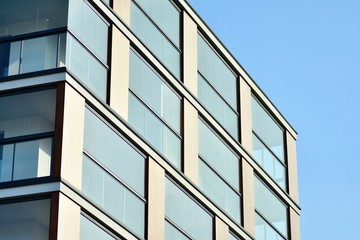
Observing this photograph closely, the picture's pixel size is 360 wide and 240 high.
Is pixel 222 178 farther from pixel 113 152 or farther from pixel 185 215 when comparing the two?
pixel 113 152

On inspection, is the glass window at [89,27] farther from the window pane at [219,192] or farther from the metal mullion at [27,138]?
the window pane at [219,192]

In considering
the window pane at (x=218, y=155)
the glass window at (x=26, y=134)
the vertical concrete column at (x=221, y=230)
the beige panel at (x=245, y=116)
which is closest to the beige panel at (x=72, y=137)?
the glass window at (x=26, y=134)

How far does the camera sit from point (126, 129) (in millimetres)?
31500

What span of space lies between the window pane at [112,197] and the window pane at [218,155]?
5898mm

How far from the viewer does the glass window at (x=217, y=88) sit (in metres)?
38.6

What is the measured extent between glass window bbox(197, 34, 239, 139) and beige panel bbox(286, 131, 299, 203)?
513 cm

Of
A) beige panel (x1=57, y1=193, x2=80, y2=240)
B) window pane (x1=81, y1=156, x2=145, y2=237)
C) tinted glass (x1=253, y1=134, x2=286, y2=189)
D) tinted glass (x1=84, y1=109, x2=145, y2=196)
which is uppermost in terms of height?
tinted glass (x1=253, y1=134, x2=286, y2=189)

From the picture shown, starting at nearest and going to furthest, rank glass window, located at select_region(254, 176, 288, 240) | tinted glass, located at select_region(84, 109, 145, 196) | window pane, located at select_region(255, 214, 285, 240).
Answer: tinted glass, located at select_region(84, 109, 145, 196) → window pane, located at select_region(255, 214, 285, 240) → glass window, located at select_region(254, 176, 288, 240)

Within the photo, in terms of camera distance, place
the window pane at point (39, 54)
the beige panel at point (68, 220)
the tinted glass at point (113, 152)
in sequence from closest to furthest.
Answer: the beige panel at point (68, 220) → the window pane at point (39, 54) → the tinted glass at point (113, 152)

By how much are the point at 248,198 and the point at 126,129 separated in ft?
31.0

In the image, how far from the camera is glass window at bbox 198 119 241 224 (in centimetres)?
3703

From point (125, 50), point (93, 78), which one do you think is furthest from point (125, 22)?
point (93, 78)

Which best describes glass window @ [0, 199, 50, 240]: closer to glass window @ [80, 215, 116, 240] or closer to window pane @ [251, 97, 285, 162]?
glass window @ [80, 215, 116, 240]

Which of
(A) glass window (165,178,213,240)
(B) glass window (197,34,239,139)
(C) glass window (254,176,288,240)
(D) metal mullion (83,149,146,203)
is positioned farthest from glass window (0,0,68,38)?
(C) glass window (254,176,288,240)
